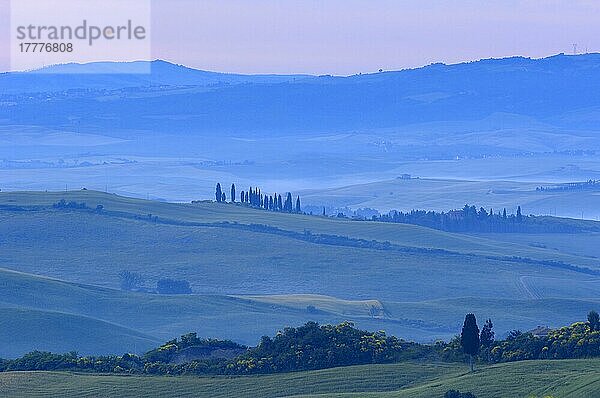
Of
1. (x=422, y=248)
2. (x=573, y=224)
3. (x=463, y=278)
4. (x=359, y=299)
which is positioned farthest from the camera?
(x=573, y=224)

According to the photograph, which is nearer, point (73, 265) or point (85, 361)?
point (85, 361)

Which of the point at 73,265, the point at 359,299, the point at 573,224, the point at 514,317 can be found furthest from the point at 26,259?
the point at 573,224

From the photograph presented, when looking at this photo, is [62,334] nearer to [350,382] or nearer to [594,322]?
[350,382]

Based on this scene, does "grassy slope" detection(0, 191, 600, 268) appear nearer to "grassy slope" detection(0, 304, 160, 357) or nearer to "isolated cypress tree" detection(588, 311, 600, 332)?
"grassy slope" detection(0, 304, 160, 357)

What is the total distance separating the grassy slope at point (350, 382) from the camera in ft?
175

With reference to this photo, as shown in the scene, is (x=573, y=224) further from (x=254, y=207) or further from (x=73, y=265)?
(x=73, y=265)

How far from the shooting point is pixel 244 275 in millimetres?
145375

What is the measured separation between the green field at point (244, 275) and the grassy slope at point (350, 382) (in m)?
35.0

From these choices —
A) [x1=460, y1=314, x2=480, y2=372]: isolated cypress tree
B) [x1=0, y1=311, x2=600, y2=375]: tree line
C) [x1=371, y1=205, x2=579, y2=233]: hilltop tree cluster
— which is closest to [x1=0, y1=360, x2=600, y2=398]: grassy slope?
[x1=460, y1=314, x2=480, y2=372]: isolated cypress tree

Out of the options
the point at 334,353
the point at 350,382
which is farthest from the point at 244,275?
the point at 350,382

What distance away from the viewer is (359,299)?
443ft

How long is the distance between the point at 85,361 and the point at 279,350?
9219 mm

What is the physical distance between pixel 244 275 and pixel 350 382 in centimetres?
8687

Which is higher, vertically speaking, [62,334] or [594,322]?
[594,322]
